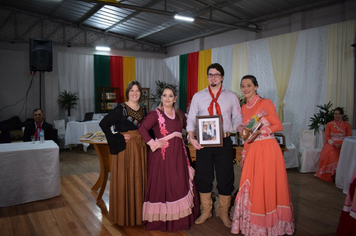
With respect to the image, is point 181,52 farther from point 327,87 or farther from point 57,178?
point 57,178

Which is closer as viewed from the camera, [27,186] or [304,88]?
[27,186]

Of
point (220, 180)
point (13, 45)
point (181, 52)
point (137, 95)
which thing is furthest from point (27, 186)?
point (181, 52)

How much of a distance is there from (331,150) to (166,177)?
3572 millimetres

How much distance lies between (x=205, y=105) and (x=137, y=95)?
77 centimetres

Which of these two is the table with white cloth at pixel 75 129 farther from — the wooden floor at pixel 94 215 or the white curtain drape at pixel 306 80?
the white curtain drape at pixel 306 80

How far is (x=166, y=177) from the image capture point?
2.70 metres

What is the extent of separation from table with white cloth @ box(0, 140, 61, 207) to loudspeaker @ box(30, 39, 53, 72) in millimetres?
4019

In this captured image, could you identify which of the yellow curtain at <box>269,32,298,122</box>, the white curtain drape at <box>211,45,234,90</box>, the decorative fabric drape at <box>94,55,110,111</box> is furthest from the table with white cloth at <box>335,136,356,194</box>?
the decorative fabric drape at <box>94,55,110,111</box>

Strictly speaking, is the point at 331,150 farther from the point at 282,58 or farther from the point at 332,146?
the point at 282,58

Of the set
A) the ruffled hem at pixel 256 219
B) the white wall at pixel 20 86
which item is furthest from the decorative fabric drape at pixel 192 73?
the ruffled hem at pixel 256 219

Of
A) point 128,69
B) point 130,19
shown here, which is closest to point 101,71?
point 128,69

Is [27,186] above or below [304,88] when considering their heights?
below

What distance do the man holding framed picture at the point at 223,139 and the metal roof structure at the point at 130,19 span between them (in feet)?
15.2

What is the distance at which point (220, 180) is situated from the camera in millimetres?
2766
